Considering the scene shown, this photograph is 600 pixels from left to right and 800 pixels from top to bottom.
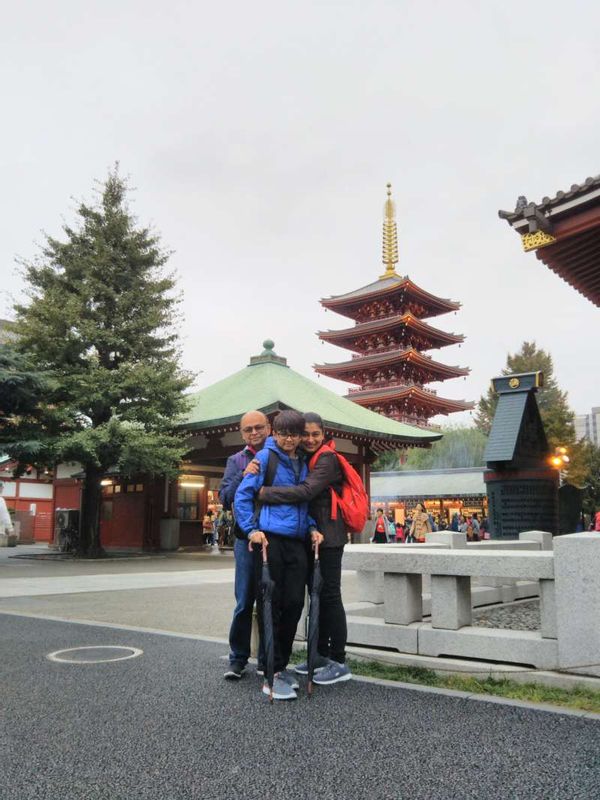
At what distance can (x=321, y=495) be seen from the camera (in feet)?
14.0

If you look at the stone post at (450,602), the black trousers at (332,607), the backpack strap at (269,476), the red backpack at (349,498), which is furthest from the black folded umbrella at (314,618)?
the stone post at (450,602)

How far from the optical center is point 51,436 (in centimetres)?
1772

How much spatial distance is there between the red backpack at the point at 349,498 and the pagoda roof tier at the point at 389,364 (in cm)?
3942

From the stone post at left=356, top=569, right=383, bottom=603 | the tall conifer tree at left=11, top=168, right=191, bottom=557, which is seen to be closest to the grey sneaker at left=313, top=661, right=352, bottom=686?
→ the stone post at left=356, top=569, right=383, bottom=603

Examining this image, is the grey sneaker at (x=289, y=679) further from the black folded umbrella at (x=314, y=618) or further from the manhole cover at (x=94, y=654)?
the manhole cover at (x=94, y=654)

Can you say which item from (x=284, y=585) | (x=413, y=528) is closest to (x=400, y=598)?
(x=284, y=585)

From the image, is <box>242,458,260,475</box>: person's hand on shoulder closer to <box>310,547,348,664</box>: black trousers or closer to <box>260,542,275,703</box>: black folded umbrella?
<box>260,542,275,703</box>: black folded umbrella

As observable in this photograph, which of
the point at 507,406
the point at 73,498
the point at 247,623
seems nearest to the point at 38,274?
the point at 73,498

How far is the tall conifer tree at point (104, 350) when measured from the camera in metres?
17.7

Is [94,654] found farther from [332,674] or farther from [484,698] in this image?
[484,698]

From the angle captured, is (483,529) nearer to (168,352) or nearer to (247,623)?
(168,352)

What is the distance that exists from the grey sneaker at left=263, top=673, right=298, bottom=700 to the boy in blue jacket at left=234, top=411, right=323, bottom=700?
4.1 inches

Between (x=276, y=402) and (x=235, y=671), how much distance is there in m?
15.5

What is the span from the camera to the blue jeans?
4.34 metres
